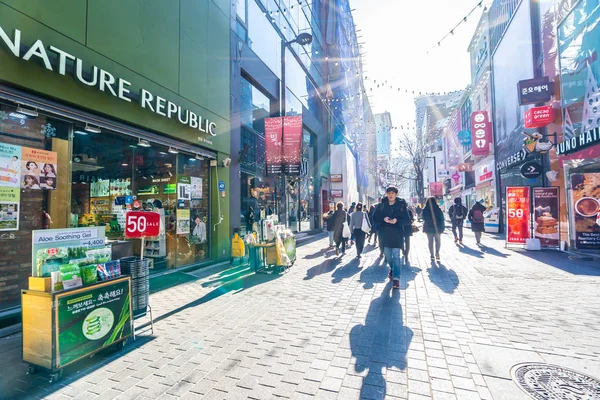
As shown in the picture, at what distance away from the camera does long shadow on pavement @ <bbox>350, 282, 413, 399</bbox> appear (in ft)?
9.29

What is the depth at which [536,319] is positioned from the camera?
4.30 meters

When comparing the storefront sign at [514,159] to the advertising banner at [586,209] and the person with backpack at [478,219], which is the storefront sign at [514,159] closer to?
the person with backpack at [478,219]

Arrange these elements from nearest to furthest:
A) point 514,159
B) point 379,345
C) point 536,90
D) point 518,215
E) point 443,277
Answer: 1. point 379,345
2. point 443,277
3. point 518,215
4. point 536,90
5. point 514,159

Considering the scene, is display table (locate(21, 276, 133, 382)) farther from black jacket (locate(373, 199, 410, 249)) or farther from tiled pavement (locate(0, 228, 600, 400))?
black jacket (locate(373, 199, 410, 249))

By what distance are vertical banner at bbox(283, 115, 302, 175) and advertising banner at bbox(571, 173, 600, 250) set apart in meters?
9.38

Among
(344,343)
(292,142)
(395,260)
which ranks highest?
(292,142)

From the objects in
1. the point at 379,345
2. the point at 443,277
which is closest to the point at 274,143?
the point at 443,277

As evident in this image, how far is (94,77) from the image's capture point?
539 centimetres

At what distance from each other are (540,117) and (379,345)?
15.2 meters

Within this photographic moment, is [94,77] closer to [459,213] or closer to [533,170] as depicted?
[459,213]

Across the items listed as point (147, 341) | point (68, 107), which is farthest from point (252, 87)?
point (147, 341)

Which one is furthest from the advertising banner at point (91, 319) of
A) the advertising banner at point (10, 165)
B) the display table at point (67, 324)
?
the advertising banner at point (10, 165)

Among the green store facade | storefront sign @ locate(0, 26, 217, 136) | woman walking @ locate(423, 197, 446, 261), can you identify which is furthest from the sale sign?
woman walking @ locate(423, 197, 446, 261)

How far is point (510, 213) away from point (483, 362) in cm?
1045
